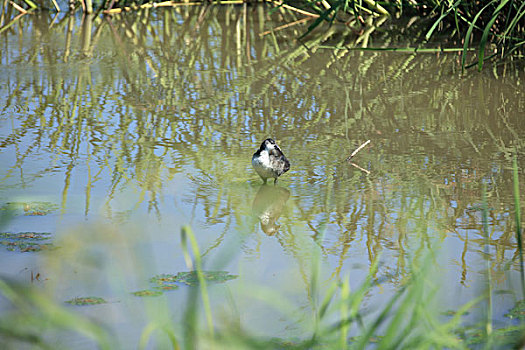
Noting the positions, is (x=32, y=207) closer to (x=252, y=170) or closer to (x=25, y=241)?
(x=25, y=241)

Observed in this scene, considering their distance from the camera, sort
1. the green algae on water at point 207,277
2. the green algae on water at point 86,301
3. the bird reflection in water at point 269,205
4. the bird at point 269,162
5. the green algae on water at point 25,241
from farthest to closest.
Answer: the bird at point 269,162 < the bird reflection in water at point 269,205 < the green algae on water at point 25,241 < the green algae on water at point 207,277 < the green algae on water at point 86,301

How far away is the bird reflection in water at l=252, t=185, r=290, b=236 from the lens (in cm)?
354

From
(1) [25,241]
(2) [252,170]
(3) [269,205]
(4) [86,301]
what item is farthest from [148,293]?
(2) [252,170]

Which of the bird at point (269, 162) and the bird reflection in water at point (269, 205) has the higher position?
the bird at point (269, 162)

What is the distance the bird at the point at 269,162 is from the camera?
12.5 feet

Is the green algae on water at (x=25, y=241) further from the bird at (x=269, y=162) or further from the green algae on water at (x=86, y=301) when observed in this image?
the bird at (x=269, y=162)

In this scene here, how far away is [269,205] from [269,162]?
22 centimetres

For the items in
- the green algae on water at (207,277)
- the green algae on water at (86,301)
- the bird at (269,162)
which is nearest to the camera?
the green algae on water at (86,301)

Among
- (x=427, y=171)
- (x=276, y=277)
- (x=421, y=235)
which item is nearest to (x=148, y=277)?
(x=276, y=277)

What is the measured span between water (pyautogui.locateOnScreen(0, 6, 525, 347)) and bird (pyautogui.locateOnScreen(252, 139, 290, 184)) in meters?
0.14

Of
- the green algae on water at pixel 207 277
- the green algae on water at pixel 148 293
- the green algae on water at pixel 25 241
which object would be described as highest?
the green algae on water at pixel 25 241

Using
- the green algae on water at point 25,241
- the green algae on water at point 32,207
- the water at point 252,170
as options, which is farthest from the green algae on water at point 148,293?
the green algae on water at point 32,207

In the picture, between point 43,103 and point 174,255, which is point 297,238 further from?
point 43,103

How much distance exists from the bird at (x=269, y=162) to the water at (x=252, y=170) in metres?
0.14
